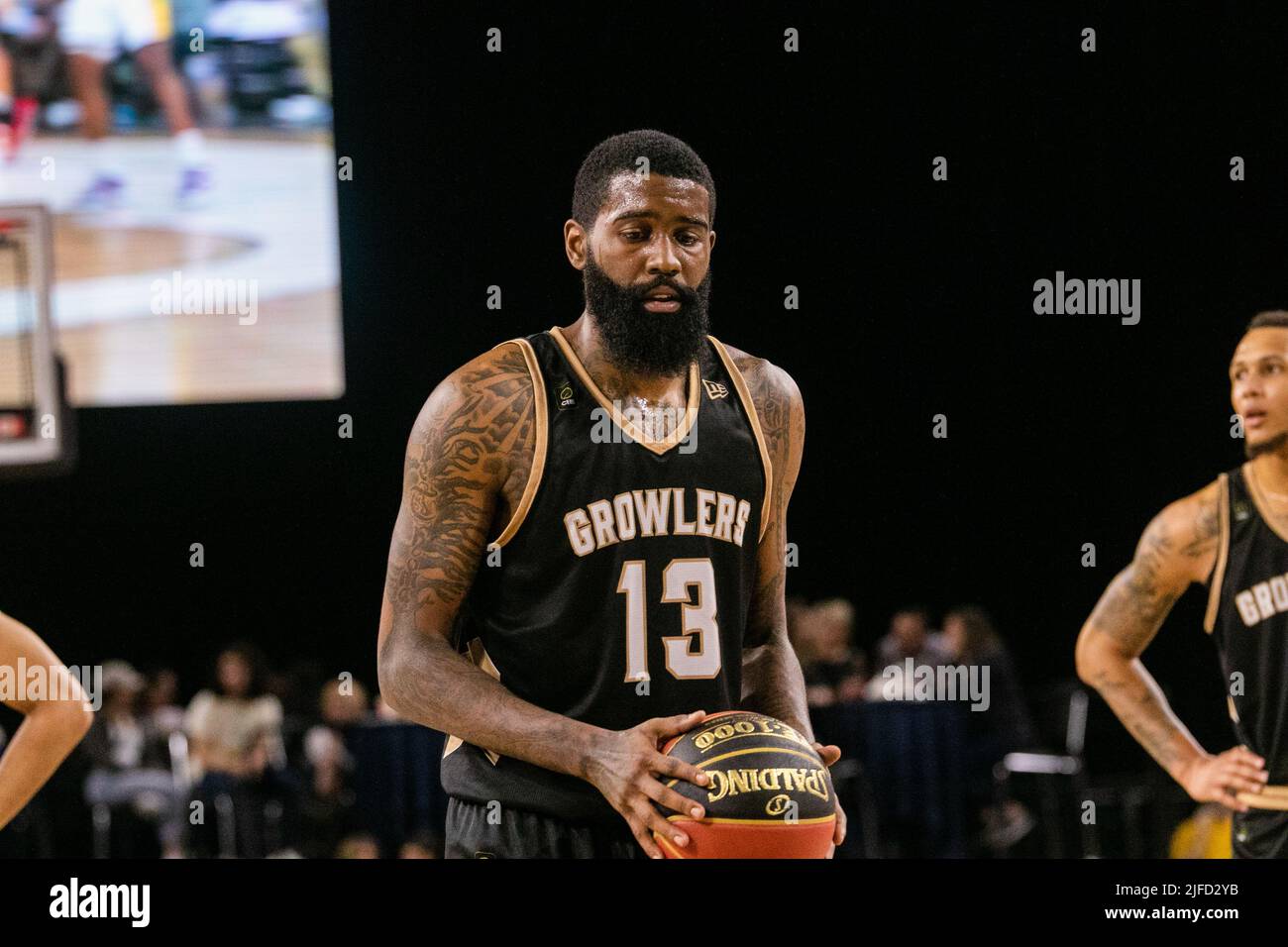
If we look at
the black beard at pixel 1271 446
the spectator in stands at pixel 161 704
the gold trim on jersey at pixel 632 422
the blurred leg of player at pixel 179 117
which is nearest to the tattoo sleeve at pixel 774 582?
the gold trim on jersey at pixel 632 422

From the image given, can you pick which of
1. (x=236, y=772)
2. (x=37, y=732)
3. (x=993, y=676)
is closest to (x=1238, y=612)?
(x=993, y=676)

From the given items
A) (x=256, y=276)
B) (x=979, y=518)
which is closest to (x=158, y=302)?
(x=256, y=276)

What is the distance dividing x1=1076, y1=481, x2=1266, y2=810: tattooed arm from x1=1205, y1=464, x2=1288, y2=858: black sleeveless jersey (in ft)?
0.26

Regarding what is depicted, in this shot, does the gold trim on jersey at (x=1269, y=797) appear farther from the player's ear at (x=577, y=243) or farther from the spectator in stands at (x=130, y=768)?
the spectator in stands at (x=130, y=768)

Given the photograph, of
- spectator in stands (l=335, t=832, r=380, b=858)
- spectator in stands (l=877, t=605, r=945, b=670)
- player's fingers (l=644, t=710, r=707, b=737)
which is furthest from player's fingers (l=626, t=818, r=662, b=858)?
spectator in stands (l=877, t=605, r=945, b=670)

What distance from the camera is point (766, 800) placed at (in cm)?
288

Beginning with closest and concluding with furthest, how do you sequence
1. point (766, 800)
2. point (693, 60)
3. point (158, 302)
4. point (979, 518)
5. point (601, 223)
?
point (766, 800)
point (601, 223)
point (693, 60)
point (158, 302)
point (979, 518)

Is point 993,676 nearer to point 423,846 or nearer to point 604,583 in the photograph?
point 423,846

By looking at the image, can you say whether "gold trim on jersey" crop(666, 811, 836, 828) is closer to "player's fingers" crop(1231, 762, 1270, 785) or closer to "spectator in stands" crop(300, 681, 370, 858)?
"player's fingers" crop(1231, 762, 1270, 785)

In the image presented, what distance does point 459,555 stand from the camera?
3148 millimetres

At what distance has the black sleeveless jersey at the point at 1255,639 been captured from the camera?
A: 14.6ft

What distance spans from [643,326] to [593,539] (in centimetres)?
43

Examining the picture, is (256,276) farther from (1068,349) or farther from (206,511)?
(1068,349)
